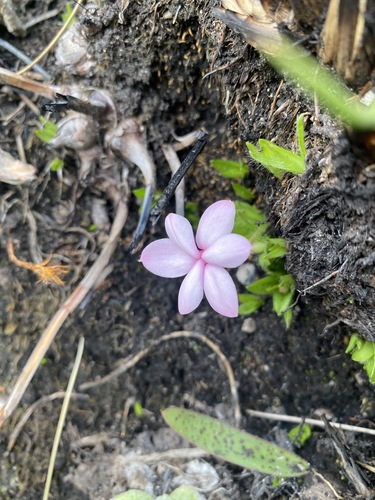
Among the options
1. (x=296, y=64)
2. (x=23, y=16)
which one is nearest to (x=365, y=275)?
(x=296, y=64)

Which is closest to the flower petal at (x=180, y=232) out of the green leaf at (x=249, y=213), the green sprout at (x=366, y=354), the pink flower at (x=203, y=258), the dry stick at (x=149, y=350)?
the pink flower at (x=203, y=258)

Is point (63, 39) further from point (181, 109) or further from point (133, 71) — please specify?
point (181, 109)

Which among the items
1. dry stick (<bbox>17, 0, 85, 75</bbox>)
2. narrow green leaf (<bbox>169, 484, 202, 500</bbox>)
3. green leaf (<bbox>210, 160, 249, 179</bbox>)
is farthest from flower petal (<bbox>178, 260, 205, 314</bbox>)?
dry stick (<bbox>17, 0, 85, 75</bbox>)

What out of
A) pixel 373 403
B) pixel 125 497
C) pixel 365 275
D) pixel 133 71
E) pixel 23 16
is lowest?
pixel 125 497

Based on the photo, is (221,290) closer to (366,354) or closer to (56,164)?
(366,354)

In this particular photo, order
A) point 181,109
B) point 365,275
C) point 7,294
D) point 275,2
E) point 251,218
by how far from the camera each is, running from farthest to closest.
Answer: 1. point 7,294
2. point 181,109
3. point 251,218
4. point 365,275
5. point 275,2

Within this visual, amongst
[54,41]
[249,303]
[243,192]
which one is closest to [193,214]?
[243,192]

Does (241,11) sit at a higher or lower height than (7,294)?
higher

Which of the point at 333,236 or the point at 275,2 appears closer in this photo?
the point at 275,2

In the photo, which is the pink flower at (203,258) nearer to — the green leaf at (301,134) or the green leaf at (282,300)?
the green leaf at (301,134)
